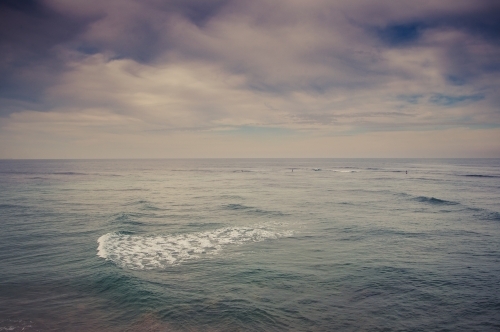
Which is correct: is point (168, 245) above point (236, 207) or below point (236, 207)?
below

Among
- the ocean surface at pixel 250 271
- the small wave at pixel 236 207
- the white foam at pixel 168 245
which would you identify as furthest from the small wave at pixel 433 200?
the white foam at pixel 168 245

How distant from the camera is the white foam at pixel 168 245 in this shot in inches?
781

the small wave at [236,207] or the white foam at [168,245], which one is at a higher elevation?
the small wave at [236,207]

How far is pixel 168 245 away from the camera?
2311 centimetres

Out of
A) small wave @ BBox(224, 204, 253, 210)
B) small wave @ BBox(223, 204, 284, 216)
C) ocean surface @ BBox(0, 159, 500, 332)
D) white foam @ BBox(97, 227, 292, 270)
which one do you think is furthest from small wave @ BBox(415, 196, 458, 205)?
white foam @ BBox(97, 227, 292, 270)

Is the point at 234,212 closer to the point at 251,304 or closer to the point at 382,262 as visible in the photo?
the point at 382,262

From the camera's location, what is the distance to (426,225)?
2986cm

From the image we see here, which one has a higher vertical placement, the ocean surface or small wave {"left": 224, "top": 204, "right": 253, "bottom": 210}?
small wave {"left": 224, "top": 204, "right": 253, "bottom": 210}

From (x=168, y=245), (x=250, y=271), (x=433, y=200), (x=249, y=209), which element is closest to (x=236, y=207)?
(x=249, y=209)

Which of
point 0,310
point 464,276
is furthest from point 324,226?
point 0,310

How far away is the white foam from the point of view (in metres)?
19.8

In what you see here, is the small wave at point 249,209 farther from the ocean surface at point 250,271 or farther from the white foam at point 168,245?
the white foam at point 168,245

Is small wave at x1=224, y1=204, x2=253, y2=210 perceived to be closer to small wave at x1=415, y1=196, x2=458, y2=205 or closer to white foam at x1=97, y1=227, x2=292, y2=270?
white foam at x1=97, y1=227, x2=292, y2=270

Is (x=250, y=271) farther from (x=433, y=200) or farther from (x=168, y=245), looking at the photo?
(x=433, y=200)
